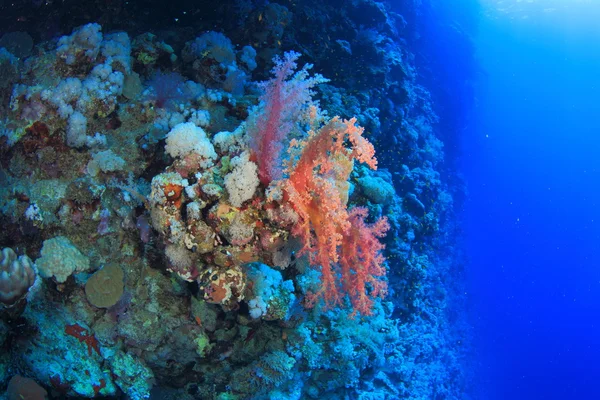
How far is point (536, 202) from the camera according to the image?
41.3 meters

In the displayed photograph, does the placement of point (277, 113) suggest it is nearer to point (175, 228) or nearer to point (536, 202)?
point (175, 228)

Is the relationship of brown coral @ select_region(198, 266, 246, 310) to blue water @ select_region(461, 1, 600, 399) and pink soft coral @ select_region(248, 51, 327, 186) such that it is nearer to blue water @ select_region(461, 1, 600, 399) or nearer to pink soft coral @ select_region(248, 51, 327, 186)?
pink soft coral @ select_region(248, 51, 327, 186)

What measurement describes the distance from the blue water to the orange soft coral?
20.9 metres

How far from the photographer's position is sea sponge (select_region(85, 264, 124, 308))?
4141mm

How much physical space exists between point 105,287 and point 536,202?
162ft

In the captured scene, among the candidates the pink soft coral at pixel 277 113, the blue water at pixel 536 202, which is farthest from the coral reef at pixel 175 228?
the blue water at pixel 536 202

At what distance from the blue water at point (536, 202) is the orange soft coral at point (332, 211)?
68.5 ft

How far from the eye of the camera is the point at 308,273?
560 cm

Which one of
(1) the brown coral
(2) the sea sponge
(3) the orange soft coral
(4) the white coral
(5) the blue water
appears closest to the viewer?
(3) the orange soft coral

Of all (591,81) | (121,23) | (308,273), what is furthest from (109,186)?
(591,81)

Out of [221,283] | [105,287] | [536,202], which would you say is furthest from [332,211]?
[536,202]

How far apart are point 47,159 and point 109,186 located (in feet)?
2.94

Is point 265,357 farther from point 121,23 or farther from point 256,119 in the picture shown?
point 121,23

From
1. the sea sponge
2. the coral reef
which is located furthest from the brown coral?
the sea sponge
